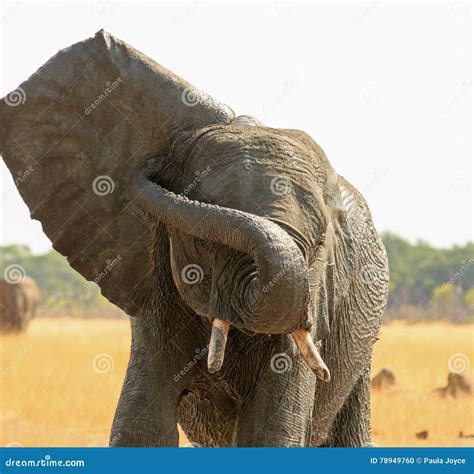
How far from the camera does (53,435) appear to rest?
46.0 feet

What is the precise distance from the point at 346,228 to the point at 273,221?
1255 mm

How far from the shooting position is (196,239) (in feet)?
18.8

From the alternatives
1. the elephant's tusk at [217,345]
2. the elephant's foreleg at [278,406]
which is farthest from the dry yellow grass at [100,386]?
the elephant's tusk at [217,345]

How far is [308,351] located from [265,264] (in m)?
0.47

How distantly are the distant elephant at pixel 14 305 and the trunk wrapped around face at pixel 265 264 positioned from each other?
1927 centimetres

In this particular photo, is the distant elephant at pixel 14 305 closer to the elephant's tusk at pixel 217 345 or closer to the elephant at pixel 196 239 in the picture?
the elephant at pixel 196 239

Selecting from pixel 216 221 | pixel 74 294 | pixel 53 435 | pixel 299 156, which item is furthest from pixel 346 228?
pixel 74 294

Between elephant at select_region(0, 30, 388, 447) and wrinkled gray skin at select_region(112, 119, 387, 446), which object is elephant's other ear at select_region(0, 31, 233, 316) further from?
wrinkled gray skin at select_region(112, 119, 387, 446)

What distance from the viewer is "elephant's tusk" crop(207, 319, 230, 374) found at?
540 cm

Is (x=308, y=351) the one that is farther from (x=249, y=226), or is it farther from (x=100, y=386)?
(x=100, y=386)

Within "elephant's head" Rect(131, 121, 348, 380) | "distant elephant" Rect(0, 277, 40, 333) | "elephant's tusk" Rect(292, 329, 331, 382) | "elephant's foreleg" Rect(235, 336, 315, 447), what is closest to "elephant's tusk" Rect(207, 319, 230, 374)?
"elephant's head" Rect(131, 121, 348, 380)

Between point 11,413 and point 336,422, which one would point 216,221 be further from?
point 11,413

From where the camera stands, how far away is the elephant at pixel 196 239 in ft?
18.1

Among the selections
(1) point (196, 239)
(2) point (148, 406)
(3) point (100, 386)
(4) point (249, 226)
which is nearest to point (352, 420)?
(2) point (148, 406)
